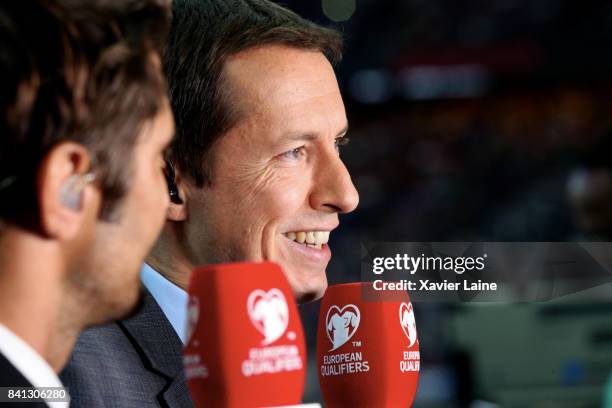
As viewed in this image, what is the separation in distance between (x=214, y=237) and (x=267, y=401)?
49 centimetres

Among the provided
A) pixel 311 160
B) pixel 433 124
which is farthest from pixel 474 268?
pixel 433 124

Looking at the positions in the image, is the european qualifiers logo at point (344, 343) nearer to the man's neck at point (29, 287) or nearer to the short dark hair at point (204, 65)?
the short dark hair at point (204, 65)

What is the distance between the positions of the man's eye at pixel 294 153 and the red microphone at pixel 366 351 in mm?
217

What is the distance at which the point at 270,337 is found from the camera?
2.48 feet

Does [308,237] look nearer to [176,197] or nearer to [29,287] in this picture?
[176,197]

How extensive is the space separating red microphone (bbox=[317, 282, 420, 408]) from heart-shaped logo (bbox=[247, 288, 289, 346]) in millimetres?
270

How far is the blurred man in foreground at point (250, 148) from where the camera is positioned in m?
1.20

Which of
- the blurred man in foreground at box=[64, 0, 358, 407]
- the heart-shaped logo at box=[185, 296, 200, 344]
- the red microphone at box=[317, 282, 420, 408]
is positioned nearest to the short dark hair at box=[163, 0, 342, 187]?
the blurred man in foreground at box=[64, 0, 358, 407]

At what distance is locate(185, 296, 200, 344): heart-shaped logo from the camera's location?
768 millimetres

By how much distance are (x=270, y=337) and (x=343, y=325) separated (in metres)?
0.29

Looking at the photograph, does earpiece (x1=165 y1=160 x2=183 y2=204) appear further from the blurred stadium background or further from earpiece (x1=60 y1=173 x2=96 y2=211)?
the blurred stadium background

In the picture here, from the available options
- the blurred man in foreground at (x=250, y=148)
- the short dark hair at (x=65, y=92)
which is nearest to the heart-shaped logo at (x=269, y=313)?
the short dark hair at (x=65, y=92)

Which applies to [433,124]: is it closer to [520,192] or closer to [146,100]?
[520,192]

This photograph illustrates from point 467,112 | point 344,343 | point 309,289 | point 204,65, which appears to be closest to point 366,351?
point 344,343
